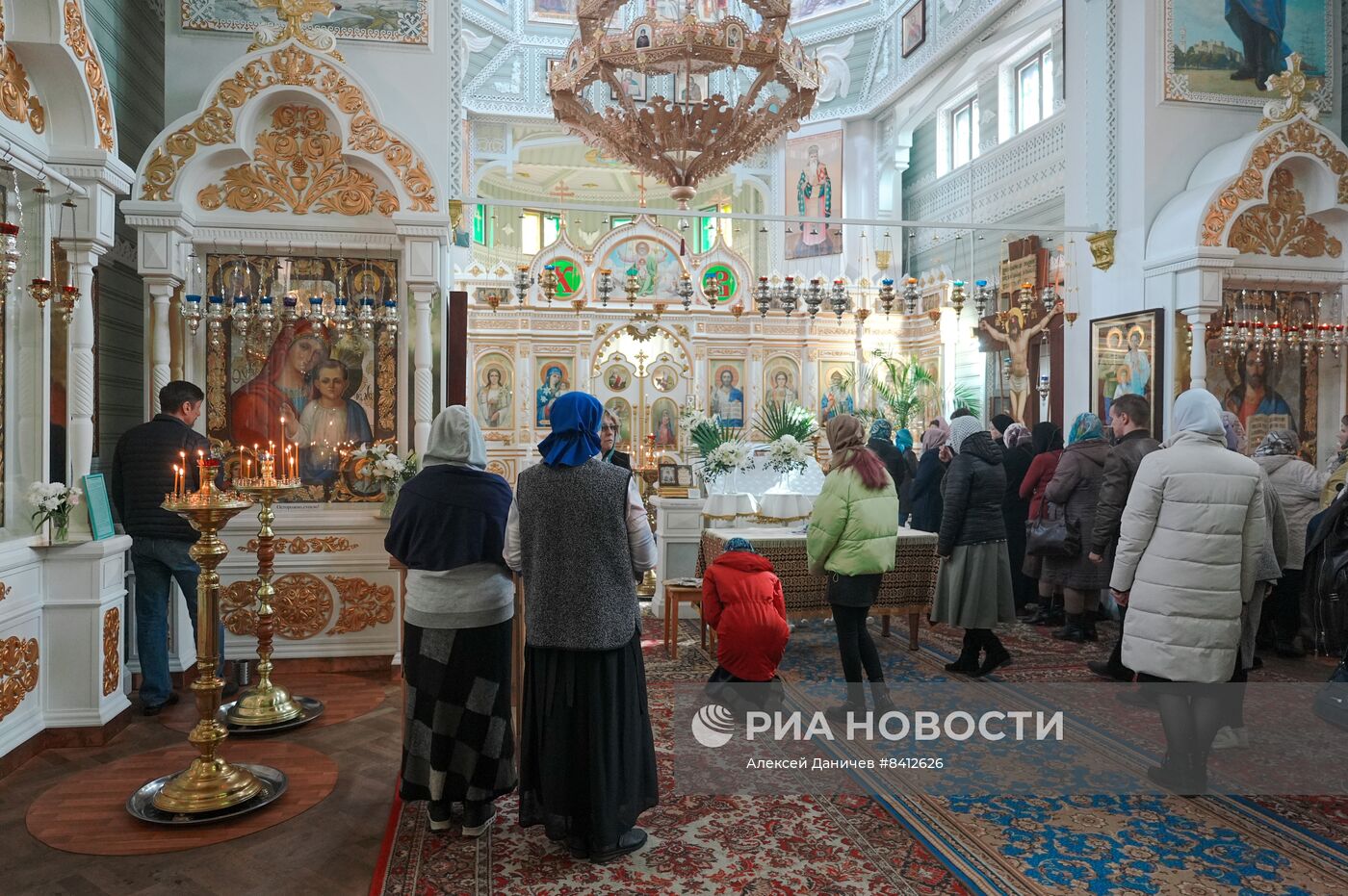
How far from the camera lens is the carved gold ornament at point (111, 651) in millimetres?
4516

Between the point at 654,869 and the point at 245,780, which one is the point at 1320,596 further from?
the point at 245,780

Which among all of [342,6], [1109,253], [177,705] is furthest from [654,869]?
[1109,253]

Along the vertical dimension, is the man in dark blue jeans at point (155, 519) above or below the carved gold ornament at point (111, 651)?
above

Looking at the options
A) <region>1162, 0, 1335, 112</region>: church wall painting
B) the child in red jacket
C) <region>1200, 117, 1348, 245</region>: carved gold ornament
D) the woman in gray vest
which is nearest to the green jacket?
the child in red jacket

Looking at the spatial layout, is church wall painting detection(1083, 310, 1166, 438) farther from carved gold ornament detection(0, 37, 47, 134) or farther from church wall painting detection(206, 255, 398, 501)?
carved gold ornament detection(0, 37, 47, 134)

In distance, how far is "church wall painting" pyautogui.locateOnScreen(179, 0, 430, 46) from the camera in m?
6.09

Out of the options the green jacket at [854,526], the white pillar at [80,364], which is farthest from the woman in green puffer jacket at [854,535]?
the white pillar at [80,364]

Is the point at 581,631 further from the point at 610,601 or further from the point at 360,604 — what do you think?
the point at 360,604

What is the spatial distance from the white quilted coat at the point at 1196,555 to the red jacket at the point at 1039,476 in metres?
2.94

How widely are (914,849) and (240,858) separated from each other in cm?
234

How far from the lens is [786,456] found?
705 centimetres

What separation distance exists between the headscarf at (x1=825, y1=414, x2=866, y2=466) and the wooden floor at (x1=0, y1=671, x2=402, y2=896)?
2500 millimetres

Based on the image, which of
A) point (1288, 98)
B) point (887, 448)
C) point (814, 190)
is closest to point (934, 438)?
point (887, 448)

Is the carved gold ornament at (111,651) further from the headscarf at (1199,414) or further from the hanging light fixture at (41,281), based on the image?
the headscarf at (1199,414)
